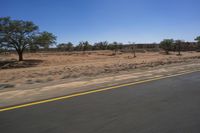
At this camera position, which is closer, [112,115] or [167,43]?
[112,115]

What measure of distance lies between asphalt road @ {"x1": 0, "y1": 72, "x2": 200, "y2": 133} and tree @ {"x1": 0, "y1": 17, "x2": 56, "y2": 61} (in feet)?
96.9

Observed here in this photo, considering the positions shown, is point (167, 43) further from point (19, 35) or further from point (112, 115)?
point (112, 115)

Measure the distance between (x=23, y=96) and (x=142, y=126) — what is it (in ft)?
13.9

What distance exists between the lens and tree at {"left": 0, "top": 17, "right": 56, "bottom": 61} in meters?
32.2

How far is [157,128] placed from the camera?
404 centimetres

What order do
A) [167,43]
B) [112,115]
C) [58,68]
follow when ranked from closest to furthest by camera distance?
1. [112,115]
2. [58,68]
3. [167,43]

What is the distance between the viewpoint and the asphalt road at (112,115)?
4055 millimetres

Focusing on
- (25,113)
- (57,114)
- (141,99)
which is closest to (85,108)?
(57,114)

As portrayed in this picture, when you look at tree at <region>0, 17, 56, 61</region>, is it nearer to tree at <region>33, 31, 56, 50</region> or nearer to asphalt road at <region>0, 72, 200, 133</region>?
tree at <region>33, 31, 56, 50</region>

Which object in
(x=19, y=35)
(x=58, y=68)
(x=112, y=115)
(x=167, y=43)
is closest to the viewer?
(x=112, y=115)

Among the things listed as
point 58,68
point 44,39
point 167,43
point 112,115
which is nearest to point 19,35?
point 44,39

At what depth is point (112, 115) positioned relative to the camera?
4820 millimetres

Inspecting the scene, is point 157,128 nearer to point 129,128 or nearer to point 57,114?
point 129,128

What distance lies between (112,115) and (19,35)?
32.1 metres
